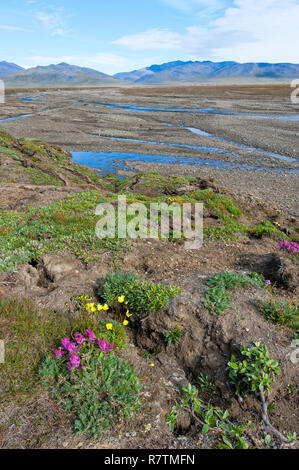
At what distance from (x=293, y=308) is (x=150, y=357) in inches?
125

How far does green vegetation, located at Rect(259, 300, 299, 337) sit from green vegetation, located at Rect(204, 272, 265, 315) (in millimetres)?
755

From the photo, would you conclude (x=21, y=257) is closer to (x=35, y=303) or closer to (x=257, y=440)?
(x=35, y=303)

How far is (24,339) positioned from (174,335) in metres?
2.77

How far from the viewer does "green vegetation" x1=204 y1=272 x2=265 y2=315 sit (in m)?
5.92

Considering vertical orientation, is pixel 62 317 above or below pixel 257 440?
above

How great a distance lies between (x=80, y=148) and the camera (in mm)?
34750

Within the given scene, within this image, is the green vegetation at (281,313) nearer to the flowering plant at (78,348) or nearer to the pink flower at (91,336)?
the flowering plant at (78,348)

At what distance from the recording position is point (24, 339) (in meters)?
4.99

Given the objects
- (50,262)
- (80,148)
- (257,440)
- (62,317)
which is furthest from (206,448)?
(80,148)

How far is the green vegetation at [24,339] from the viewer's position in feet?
14.5

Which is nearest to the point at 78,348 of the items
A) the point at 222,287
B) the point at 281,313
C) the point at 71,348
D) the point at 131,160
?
the point at 71,348

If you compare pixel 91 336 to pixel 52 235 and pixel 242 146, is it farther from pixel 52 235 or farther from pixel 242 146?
pixel 242 146

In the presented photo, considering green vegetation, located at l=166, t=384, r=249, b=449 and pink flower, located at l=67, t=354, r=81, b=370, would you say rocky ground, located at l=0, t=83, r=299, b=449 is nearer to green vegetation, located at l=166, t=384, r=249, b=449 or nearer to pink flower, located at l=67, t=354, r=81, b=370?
green vegetation, located at l=166, t=384, r=249, b=449

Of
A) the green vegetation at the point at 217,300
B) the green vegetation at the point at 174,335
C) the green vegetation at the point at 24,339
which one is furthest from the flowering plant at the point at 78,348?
the green vegetation at the point at 217,300
